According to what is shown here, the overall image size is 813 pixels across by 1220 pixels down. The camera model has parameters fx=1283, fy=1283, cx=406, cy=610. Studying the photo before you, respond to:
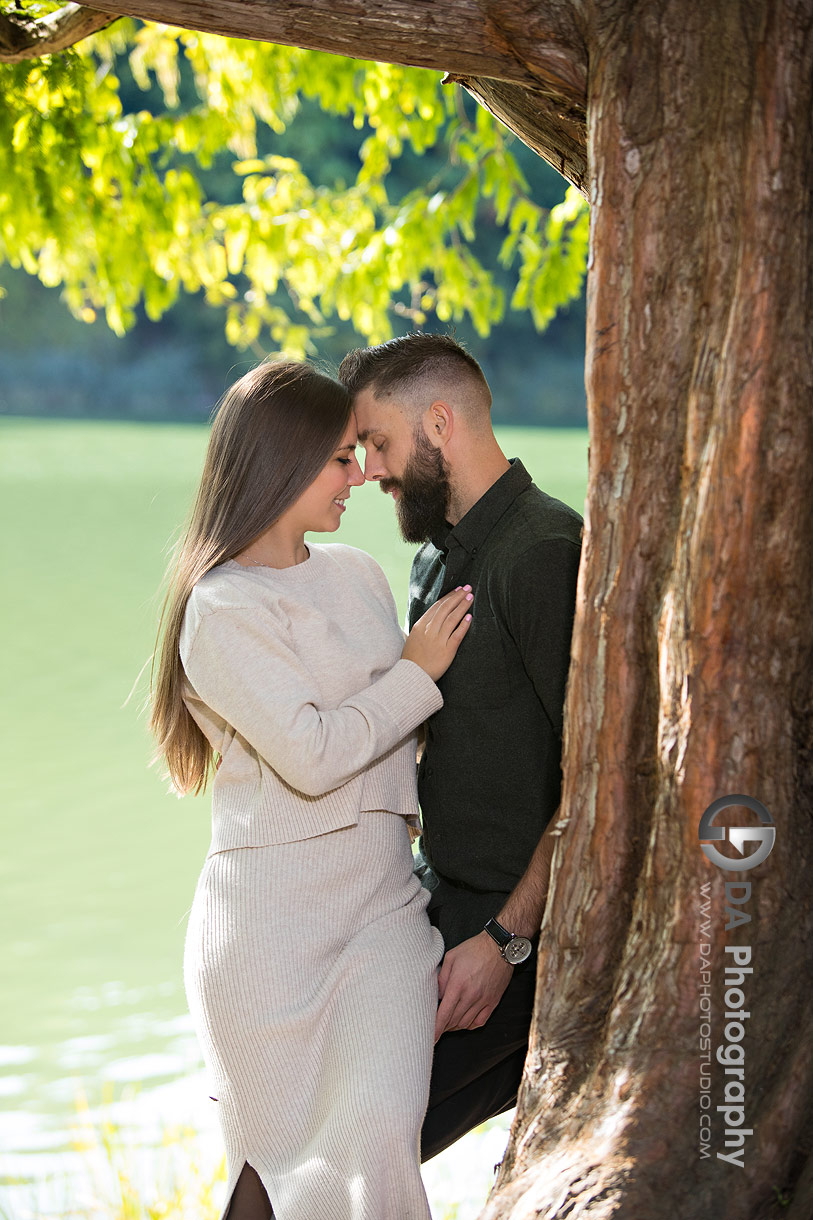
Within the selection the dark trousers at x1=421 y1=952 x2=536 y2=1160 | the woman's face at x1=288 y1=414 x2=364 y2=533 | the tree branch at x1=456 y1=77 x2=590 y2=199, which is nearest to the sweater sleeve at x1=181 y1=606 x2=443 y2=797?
the woman's face at x1=288 y1=414 x2=364 y2=533

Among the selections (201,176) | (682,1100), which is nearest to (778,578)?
(682,1100)

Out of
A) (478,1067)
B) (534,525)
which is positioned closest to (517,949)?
(478,1067)

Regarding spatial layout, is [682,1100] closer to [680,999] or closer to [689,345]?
[680,999]

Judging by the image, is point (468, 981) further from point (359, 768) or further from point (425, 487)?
point (425, 487)

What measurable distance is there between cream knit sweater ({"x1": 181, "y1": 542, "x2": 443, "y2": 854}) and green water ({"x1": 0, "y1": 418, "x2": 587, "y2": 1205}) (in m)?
0.46

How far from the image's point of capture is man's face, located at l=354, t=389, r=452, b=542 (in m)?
2.30

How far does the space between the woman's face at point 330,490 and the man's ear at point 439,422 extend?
0.50 feet

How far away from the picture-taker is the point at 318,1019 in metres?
1.89

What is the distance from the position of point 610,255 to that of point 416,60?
39 cm

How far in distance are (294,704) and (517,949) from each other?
0.54m

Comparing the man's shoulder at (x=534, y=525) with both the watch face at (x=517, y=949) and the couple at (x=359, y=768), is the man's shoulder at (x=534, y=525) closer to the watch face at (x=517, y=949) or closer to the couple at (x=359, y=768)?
the couple at (x=359, y=768)

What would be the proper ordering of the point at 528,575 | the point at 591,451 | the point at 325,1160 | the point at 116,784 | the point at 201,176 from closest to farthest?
1. the point at 591,451
2. the point at 325,1160
3. the point at 528,575
4. the point at 116,784
5. the point at 201,176

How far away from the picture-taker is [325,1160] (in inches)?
70.3

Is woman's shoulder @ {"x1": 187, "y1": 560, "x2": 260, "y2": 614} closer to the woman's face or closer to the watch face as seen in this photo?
the woman's face
